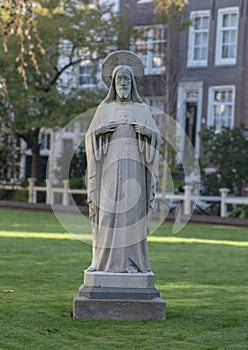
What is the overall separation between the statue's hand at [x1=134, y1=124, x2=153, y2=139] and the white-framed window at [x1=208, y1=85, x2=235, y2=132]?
99.9ft

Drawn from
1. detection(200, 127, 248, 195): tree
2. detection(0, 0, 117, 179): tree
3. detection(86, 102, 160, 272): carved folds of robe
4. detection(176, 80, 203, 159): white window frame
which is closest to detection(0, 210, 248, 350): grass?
detection(86, 102, 160, 272): carved folds of robe

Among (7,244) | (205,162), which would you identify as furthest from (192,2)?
(7,244)

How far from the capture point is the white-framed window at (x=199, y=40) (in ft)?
141

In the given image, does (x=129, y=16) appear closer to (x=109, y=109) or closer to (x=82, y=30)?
(x=82, y=30)

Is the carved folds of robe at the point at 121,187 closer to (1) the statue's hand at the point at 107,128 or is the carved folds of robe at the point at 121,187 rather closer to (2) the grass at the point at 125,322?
(1) the statue's hand at the point at 107,128

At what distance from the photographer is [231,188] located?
36.9 metres

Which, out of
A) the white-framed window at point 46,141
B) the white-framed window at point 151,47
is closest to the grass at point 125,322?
the white-framed window at point 151,47

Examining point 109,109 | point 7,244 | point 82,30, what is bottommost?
point 7,244

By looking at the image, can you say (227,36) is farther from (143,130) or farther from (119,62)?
(143,130)

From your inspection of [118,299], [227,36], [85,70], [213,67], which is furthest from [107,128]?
[85,70]

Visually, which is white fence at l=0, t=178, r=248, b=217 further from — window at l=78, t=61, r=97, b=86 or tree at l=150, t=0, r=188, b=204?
window at l=78, t=61, r=97, b=86

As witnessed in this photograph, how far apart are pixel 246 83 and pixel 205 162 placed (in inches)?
188

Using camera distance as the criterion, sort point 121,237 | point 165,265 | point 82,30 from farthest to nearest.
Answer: point 82,30 → point 165,265 → point 121,237

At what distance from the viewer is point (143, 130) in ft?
38.2
